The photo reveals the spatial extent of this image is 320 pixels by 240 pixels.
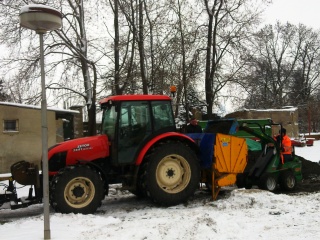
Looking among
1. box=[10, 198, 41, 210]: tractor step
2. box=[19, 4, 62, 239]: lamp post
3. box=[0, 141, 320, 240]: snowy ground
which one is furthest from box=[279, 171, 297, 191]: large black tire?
box=[19, 4, 62, 239]: lamp post

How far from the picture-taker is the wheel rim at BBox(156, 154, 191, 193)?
8.52 m

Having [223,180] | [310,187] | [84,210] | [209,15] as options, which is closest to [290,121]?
[209,15]

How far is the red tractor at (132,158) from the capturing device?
314 inches

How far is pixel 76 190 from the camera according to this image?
7.76 metres

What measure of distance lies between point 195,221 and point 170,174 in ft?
6.89

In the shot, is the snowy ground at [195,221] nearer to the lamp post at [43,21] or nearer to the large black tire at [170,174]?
the large black tire at [170,174]

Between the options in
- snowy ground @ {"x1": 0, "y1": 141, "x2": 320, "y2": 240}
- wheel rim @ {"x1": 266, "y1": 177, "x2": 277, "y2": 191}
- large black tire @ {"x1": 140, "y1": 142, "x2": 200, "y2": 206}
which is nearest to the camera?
snowy ground @ {"x1": 0, "y1": 141, "x2": 320, "y2": 240}

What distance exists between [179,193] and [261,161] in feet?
9.71

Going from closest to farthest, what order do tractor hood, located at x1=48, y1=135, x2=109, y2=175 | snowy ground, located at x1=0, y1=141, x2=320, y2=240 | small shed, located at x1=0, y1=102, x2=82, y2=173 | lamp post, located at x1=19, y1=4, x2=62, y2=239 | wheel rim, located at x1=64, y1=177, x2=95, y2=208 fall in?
lamp post, located at x1=19, y1=4, x2=62, y2=239 → snowy ground, located at x1=0, y1=141, x2=320, y2=240 → wheel rim, located at x1=64, y1=177, x2=95, y2=208 → tractor hood, located at x1=48, y1=135, x2=109, y2=175 → small shed, located at x1=0, y1=102, x2=82, y2=173

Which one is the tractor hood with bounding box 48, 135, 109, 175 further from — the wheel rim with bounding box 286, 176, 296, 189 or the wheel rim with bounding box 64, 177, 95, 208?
the wheel rim with bounding box 286, 176, 296, 189

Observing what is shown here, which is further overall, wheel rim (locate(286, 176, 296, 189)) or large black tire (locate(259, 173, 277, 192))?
wheel rim (locate(286, 176, 296, 189))

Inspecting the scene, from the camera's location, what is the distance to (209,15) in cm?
2428

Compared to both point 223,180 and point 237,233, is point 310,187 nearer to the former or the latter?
point 223,180

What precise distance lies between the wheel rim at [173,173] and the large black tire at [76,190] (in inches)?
49.3
